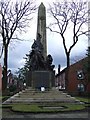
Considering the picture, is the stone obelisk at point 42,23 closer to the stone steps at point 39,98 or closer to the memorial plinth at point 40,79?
the memorial plinth at point 40,79

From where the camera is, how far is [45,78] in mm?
27016

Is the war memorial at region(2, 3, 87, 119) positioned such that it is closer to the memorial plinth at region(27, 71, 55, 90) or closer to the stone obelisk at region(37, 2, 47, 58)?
the memorial plinth at region(27, 71, 55, 90)

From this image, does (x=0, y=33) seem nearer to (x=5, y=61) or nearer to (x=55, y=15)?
(x=5, y=61)

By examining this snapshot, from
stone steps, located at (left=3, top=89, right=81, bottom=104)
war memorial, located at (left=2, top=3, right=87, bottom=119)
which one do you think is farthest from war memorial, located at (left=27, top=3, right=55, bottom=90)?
stone steps, located at (left=3, top=89, right=81, bottom=104)

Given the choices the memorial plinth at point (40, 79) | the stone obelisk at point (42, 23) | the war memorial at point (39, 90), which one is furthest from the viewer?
the stone obelisk at point (42, 23)

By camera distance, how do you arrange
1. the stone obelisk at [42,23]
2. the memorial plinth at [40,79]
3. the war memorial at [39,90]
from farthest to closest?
the stone obelisk at [42,23], the memorial plinth at [40,79], the war memorial at [39,90]

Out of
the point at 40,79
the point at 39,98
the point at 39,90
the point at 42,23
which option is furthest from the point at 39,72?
the point at 42,23

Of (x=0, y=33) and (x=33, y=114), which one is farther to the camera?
(x=0, y=33)

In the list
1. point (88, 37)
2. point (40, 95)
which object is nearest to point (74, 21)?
point (88, 37)

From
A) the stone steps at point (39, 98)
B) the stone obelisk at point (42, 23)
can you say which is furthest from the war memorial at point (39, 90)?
the stone obelisk at point (42, 23)

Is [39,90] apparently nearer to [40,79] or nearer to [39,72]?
[40,79]

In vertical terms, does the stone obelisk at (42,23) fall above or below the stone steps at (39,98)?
above

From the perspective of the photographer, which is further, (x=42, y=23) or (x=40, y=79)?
(x=42, y=23)

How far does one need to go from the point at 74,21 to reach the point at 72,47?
3.38 m
